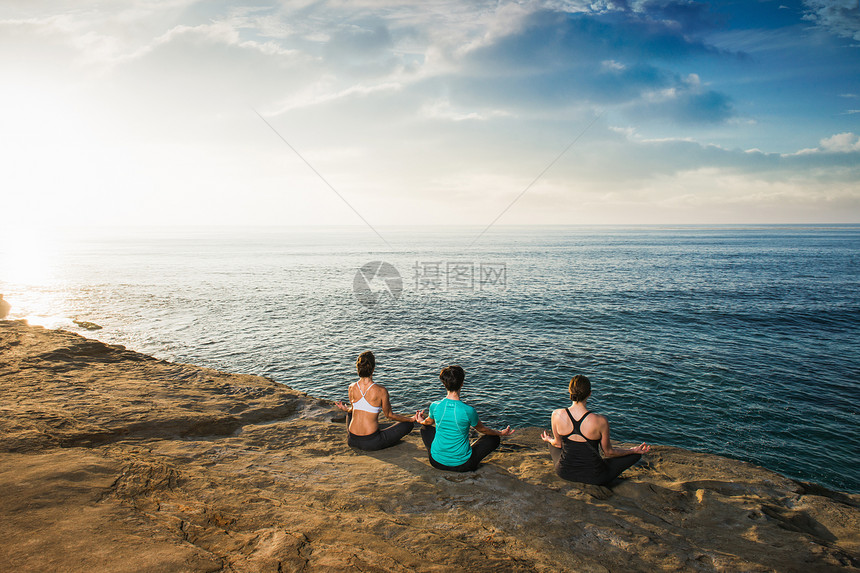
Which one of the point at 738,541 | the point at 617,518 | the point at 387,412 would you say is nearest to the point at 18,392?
the point at 387,412

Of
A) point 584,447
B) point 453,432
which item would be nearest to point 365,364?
point 453,432

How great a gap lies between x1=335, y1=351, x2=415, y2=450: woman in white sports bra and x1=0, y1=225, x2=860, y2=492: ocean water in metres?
7.46

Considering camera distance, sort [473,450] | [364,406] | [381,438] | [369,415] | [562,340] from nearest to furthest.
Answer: [473,450] < [364,406] < [369,415] < [381,438] < [562,340]

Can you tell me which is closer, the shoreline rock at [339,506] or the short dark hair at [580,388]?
the shoreline rock at [339,506]

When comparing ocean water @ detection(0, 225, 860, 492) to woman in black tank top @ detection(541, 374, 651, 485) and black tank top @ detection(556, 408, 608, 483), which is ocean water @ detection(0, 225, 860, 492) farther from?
black tank top @ detection(556, 408, 608, 483)

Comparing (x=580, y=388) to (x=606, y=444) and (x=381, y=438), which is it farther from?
(x=381, y=438)

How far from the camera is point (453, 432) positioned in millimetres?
8188

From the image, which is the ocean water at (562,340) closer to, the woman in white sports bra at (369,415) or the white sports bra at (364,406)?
the woman in white sports bra at (369,415)

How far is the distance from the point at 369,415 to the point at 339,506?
2615 mm

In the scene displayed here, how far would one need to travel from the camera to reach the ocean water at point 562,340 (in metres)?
16.2

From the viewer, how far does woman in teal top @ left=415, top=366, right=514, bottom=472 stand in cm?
809

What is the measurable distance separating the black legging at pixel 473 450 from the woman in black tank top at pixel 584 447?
1.40 m

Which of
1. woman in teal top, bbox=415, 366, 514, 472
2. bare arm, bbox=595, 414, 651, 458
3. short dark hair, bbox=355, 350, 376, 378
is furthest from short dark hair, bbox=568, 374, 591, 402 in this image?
short dark hair, bbox=355, 350, 376, 378

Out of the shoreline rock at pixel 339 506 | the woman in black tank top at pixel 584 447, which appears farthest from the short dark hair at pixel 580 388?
the shoreline rock at pixel 339 506
